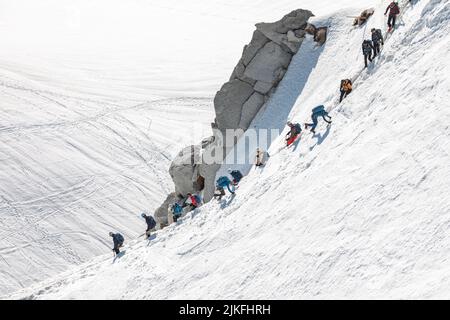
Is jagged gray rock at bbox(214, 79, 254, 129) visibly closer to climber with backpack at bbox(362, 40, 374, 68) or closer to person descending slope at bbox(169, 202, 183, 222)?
person descending slope at bbox(169, 202, 183, 222)

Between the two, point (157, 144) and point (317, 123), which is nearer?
point (317, 123)

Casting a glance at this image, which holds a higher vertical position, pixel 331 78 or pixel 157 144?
pixel 157 144

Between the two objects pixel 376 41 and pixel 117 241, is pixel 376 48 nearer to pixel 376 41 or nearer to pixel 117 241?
pixel 376 41

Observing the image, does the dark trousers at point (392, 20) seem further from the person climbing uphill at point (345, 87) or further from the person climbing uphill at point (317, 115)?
the person climbing uphill at point (317, 115)

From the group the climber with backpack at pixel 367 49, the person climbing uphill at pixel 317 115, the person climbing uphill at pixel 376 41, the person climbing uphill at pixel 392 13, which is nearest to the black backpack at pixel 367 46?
the climber with backpack at pixel 367 49
